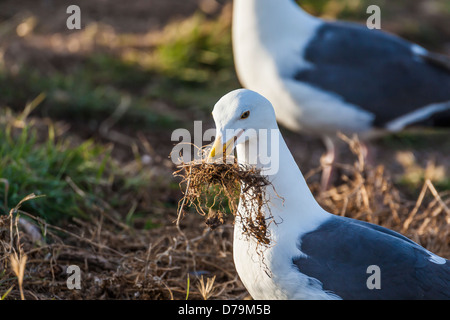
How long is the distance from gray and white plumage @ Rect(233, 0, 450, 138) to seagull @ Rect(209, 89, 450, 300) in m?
1.72

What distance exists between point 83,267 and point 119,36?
4.20 meters

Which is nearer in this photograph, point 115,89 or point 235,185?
point 235,185

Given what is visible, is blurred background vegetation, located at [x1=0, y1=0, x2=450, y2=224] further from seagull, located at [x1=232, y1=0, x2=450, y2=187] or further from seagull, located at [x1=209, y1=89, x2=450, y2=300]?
seagull, located at [x1=209, y1=89, x2=450, y2=300]

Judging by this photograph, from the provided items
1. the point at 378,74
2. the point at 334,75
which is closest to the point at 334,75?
the point at 334,75

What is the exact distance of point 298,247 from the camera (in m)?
2.43

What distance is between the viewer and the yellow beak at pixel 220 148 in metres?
2.27

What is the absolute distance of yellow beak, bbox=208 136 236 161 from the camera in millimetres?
2270

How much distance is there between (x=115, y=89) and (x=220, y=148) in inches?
145

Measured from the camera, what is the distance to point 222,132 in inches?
90.4

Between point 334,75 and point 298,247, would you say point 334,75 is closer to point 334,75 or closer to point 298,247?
point 334,75

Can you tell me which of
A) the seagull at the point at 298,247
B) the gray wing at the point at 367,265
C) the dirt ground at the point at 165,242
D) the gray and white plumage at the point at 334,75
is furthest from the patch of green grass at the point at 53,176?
the gray wing at the point at 367,265

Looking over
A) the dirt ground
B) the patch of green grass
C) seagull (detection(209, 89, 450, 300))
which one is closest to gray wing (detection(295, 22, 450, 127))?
the dirt ground

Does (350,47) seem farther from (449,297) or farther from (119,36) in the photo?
(119,36)

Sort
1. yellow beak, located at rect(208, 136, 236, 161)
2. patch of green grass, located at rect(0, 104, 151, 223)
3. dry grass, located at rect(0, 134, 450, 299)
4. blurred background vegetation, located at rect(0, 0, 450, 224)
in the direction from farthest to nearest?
blurred background vegetation, located at rect(0, 0, 450, 224), patch of green grass, located at rect(0, 104, 151, 223), dry grass, located at rect(0, 134, 450, 299), yellow beak, located at rect(208, 136, 236, 161)
